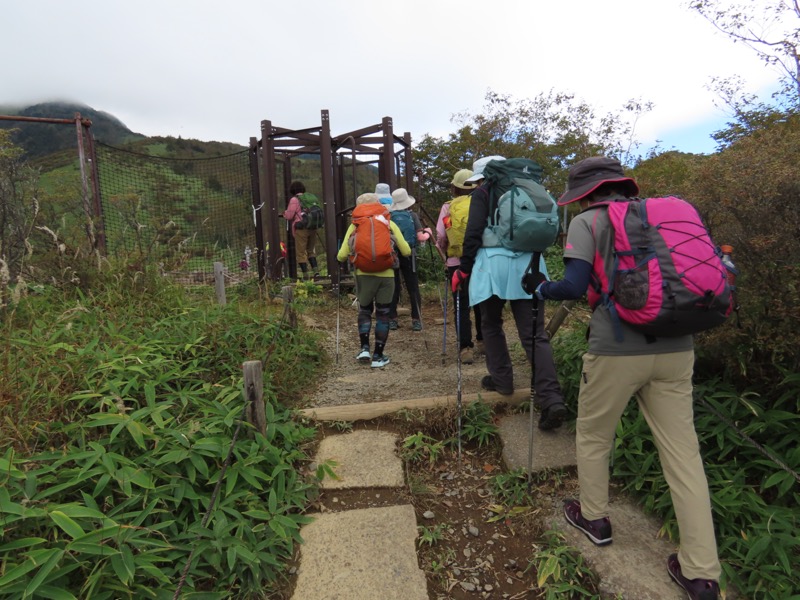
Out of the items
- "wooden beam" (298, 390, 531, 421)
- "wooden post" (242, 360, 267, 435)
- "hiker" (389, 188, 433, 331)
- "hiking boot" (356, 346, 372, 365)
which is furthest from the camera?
"hiker" (389, 188, 433, 331)

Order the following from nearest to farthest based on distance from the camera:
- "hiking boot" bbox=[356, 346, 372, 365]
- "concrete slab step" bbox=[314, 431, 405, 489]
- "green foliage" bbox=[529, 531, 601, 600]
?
"green foliage" bbox=[529, 531, 601, 600]
"concrete slab step" bbox=[314, 431, 405, 489]
"hiking boot" bbox=[356, 346, 372, 365]

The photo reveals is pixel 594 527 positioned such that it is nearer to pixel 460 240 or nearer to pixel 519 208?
pixel 519 208

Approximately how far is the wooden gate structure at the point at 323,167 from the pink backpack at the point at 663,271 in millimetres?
5686

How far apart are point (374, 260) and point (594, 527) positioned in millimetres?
2804

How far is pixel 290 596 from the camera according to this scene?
6.46ft

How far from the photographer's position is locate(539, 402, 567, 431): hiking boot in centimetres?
285

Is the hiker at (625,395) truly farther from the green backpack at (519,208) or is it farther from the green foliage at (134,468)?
the green foliage at (134,468)

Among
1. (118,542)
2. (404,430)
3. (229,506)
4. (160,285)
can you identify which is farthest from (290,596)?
(160,285)

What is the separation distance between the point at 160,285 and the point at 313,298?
10.6 ft

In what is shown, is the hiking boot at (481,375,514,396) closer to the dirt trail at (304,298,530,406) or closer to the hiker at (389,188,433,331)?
the dirt trail at (304,298,530,406)

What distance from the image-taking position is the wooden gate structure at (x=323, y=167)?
7.60 m

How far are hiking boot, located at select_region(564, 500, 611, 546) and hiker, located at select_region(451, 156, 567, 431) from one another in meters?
0.71

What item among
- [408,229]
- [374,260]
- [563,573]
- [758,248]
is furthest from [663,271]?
[408,229]

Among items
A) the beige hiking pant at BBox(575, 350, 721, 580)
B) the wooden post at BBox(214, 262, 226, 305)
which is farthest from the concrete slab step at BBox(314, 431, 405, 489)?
the wooden post at BBox(214, 262, 226, 305)
